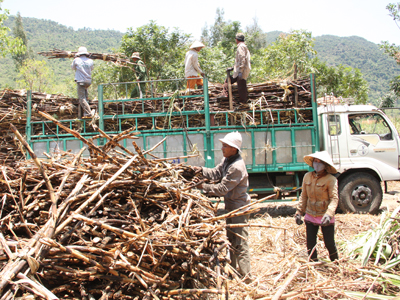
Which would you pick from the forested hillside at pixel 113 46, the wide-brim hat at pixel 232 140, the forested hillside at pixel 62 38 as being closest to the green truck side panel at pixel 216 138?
the wide-brim hat at pixel 232 140

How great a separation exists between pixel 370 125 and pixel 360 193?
1684 millimetres

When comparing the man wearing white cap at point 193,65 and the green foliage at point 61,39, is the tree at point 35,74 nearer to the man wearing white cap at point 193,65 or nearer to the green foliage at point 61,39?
the man wearing white cap at point 193,65

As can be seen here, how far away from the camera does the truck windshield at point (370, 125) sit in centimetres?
702

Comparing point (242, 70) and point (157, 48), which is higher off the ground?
point (157, 48)

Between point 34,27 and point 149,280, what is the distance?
141114mm

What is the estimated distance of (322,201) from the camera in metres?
4.00

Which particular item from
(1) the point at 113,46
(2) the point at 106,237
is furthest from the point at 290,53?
(1) the point at 113,46

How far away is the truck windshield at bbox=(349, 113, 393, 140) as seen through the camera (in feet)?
23.0

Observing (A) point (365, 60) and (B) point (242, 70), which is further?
(A) point (365, 60)

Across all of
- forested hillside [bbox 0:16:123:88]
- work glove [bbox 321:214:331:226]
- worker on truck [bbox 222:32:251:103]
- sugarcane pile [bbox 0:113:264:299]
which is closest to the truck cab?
worker on truck [bbox 222:32:251:103]

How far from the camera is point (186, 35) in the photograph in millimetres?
17953

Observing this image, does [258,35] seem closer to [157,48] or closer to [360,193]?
[157,48]

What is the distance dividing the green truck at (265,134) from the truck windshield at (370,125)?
3cm

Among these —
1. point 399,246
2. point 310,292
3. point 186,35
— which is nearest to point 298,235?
point 399,246
